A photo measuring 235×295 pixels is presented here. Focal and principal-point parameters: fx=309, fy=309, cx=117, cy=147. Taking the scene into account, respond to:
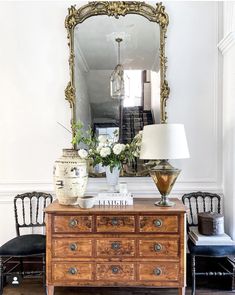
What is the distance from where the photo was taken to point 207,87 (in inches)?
129

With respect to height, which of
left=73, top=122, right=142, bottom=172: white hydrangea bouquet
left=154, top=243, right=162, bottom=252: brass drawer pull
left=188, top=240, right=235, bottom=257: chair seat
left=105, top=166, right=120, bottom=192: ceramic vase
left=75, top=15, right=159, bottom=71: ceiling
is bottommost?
left=188, top=240, right=235, bottom=257: chair seat

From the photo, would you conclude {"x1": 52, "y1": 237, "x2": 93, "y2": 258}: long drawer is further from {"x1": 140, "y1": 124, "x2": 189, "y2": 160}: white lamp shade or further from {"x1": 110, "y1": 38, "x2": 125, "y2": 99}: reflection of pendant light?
{"x1": 110, "y1": 38, "x2": 125, "y2": 99}: reflection of pendant light

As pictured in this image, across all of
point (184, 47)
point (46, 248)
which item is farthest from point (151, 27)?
point (46, 248)

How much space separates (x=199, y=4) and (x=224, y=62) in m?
0.67

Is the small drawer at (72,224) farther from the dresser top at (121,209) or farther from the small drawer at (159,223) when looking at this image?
the small drawer at (159,223)

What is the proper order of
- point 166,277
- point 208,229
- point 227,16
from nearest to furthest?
point 166,277
point 208,229
point 227,16

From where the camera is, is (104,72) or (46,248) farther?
(104,72)

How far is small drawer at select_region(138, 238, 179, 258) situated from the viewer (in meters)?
2.56

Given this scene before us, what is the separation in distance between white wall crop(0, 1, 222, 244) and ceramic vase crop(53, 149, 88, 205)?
22.9 inches

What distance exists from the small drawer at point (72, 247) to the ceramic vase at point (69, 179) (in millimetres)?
326

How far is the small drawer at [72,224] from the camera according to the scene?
259 centimetres

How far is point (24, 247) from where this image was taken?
275cm

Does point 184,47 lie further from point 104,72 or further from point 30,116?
point 30,116

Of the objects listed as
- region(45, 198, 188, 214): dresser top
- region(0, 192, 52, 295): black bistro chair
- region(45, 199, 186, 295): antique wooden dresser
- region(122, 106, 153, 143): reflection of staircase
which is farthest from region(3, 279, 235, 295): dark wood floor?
region(122, 106, 153, 143): reflection of staircase
